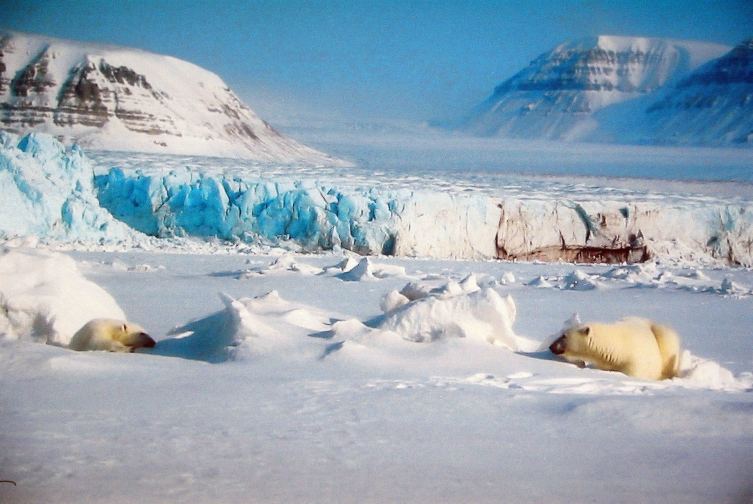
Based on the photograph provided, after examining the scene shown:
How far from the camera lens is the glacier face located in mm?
13031

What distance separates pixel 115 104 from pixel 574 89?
82253 millimetres

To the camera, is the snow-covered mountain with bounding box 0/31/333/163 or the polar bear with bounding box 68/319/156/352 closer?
the polar bear with bounding box 68/319/156/352

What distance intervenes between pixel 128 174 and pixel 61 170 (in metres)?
1.82

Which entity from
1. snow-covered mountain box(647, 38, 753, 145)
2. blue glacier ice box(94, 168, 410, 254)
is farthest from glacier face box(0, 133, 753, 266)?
snow-covered mountain box(647, 38, 753, 145)

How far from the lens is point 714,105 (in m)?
61.2

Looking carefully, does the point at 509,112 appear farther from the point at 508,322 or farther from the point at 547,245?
the point at 508,322

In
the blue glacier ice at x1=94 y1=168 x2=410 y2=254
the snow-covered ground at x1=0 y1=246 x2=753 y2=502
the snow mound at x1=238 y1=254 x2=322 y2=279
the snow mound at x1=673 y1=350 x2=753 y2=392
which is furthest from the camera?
the blue glacier ice at x1=94 y1=168 x2=410 y2=254

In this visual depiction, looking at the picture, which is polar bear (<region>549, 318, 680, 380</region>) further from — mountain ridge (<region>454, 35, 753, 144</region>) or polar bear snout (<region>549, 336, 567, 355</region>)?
mountain ridge (<region>454, 35, 753, 144</region>)

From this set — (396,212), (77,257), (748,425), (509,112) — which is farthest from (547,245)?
(509,112)

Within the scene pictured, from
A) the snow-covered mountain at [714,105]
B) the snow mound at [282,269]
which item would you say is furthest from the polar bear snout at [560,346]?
the snow-covered mountain at [714,105]

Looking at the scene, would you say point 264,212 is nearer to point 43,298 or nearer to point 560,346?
point 43,298

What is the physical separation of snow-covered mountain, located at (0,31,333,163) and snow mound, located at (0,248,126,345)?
28.5 metres

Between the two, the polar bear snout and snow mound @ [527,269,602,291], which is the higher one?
the polar bear snout

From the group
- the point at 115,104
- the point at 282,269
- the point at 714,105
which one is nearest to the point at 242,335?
the point at 282,269
